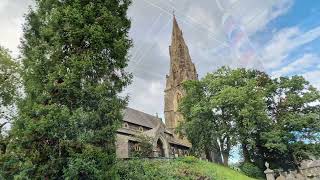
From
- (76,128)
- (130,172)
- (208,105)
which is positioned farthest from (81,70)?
(208,105)

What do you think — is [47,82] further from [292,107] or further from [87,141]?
[292,107]

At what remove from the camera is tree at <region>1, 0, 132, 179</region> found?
15.4 m

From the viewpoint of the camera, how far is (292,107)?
1809 inches

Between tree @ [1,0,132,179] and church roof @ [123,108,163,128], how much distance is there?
3005 centimetres

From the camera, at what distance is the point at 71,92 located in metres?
16.9

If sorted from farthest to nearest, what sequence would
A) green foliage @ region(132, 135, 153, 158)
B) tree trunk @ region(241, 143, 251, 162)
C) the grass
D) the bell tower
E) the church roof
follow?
the bell tower < the church roof < tree trunk @ region(241, 143, 251, 162) < green foliage @ region(132, 135, 153, 158) < the grass

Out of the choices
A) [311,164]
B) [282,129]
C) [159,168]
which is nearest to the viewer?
[159,168]

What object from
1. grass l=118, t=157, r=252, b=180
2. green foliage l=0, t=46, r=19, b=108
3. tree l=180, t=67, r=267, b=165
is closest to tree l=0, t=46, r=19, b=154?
green foliage l=0, t=46, r=19, b=108

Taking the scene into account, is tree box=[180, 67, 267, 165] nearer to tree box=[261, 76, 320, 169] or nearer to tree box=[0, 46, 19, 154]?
tree box=[261, 76, 320, 169]

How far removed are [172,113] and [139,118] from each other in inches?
957

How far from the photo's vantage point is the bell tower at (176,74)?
77562mm

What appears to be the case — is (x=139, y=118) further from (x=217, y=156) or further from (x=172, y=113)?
(x=172, y=113)

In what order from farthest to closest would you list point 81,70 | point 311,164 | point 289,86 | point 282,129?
1. point 311,164
2. point 289,86
3. point 282,129
4. point 81,70

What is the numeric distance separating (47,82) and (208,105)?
29.3 meters
